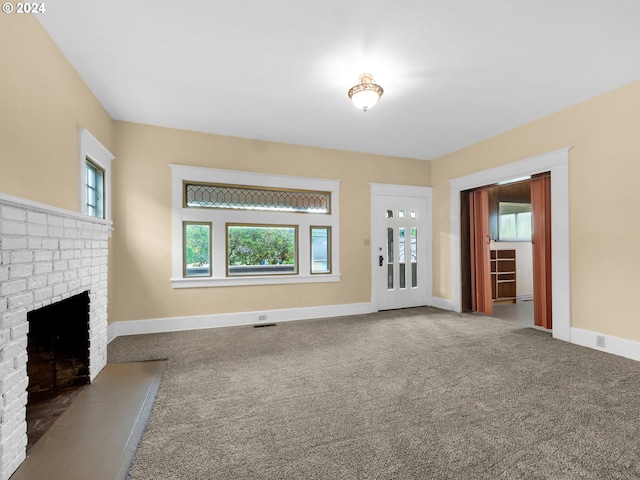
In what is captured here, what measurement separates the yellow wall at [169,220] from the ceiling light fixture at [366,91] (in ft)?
6.59

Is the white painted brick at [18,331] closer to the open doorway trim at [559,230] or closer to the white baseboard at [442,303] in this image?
the open doorway trim at [559,230]

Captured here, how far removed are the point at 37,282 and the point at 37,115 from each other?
1.27m

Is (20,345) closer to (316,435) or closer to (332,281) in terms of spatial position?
(316,435)

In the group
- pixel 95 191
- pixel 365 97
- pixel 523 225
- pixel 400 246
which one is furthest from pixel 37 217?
pixel 523 225

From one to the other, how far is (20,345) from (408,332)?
3.69 meters

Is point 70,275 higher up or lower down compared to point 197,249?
lower down

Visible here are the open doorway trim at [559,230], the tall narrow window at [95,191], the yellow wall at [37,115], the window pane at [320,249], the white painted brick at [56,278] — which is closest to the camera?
the yellow wall at [37,115]

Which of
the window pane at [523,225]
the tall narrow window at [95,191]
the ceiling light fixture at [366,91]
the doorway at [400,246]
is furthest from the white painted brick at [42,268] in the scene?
the window pane at [523,225]

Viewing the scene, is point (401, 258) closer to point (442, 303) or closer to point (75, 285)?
point (442, 303)

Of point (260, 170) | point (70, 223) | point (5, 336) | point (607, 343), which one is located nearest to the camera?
point (5, 336)

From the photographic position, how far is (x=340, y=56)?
2619 millimetres

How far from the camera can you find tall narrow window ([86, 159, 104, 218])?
345 cm

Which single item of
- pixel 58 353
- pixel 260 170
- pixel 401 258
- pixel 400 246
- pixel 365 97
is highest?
pixel 365 97

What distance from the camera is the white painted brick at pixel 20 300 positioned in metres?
1.63
